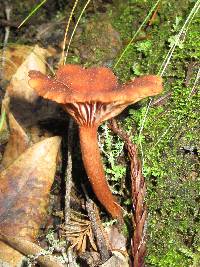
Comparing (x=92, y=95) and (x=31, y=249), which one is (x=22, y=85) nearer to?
(x=31, y=249)

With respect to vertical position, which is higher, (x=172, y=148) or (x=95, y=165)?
(x=172, y=148)

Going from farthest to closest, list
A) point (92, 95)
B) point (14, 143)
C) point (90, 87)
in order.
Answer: point (14, 143), point (90, 87), point (92, 95)

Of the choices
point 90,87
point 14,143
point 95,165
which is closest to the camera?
point 90,87

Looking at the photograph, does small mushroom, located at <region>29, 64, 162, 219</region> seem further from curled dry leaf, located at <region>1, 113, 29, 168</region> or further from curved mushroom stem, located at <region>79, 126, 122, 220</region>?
curled dry leaf, located at <region>1, 113, 29, 168</region>

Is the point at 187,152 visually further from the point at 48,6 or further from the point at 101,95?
Answer: the point at 48,6

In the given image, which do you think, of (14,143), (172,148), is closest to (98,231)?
(172,148)

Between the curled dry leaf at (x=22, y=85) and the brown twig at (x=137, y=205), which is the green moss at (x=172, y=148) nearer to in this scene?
the brown twig at (x=137, y=205)
